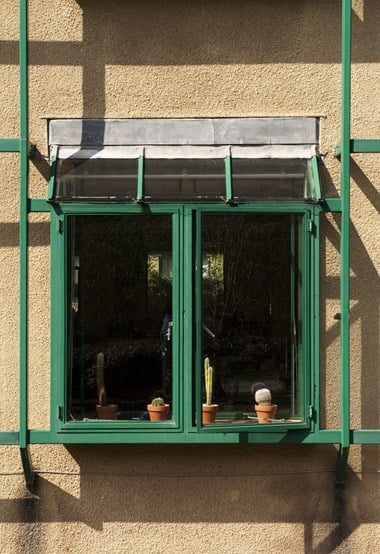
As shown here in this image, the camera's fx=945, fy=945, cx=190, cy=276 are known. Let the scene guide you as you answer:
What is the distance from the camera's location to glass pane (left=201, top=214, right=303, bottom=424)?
24.4 feet

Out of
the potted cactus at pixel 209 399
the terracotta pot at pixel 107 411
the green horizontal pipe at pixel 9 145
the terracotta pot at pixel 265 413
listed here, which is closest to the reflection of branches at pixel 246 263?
the potted cactus at pixel 209 399

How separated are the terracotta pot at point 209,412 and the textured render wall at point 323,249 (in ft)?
1.28

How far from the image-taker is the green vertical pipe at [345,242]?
730 centimetres

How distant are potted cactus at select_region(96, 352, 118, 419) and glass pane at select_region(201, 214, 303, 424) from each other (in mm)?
819

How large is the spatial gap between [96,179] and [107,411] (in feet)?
6.03

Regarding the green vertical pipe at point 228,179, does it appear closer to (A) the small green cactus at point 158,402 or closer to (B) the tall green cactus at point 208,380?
(B) the tall green cactus at point 208,380

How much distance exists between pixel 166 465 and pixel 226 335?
1.18m

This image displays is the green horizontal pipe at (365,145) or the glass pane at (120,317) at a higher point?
the green horizontal pipe at (365,145)

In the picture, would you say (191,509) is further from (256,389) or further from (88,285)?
(88,285)

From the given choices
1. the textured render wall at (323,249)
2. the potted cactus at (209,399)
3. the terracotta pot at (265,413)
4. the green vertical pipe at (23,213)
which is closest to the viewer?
the green vertical pipe at (23,213)

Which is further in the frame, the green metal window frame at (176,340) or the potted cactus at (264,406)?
the potted cactus at (264,406)

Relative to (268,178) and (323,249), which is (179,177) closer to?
(268,178)

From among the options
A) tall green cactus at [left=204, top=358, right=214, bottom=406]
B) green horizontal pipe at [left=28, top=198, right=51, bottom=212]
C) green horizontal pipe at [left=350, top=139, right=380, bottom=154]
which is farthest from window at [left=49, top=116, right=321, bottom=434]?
green horizontal pipe at [left=350, top=139, right=380, bottom=154]

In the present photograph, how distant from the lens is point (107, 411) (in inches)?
295
